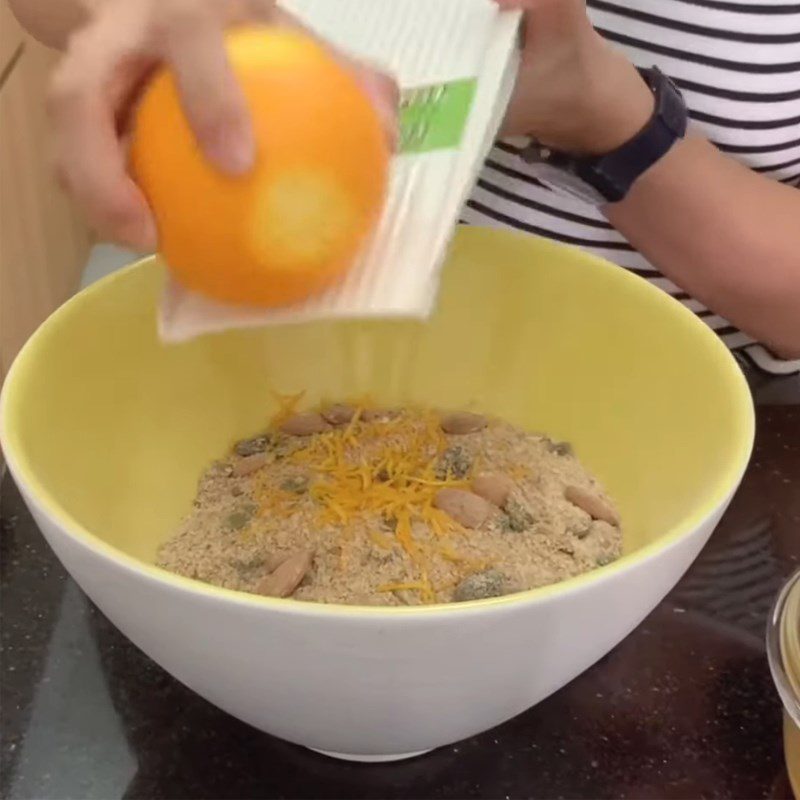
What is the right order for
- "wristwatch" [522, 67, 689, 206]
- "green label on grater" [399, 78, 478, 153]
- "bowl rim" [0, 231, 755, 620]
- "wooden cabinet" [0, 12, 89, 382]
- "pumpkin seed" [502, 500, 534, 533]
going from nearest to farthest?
"bowl rim" [0, 231, 755, 620] → "green label on grater" [399, 78, 478, 153] → "pumpkin seed" [502, 500, 534, 533] → "wristwatch" [522, 67, 689, 206] → "wooden cabinet" [0, 12, 89, 382]

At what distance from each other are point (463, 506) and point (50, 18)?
46cm

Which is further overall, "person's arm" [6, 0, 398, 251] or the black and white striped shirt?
the black and white striped shirt

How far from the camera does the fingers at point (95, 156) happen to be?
18.4 inches

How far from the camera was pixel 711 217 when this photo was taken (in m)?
0.80

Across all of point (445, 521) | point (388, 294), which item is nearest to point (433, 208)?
point (388, 294)

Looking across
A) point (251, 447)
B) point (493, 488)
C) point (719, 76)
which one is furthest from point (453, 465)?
point (719, 76)

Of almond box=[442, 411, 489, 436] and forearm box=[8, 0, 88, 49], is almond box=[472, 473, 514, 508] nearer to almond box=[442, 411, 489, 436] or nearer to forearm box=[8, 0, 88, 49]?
almond box=[442, 411, 489, 436]

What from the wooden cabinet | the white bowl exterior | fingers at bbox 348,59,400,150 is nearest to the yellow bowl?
the white bowl exterior

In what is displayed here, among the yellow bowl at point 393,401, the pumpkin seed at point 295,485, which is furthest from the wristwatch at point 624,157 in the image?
the pumpkin seed at point 295,485

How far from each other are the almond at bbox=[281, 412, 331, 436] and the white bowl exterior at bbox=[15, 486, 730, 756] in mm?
242

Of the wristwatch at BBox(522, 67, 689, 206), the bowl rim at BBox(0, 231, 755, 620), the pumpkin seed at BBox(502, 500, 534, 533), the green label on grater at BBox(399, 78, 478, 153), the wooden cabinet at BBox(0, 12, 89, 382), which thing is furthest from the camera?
the wooden cabinet at BBox(0, 12, 89, 382)

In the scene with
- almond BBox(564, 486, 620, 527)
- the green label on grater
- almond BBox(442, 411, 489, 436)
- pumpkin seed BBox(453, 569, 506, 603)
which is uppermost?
the green label on grater

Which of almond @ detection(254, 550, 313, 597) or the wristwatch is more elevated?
the wristwatch

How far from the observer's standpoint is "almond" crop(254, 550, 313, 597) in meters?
0.57
